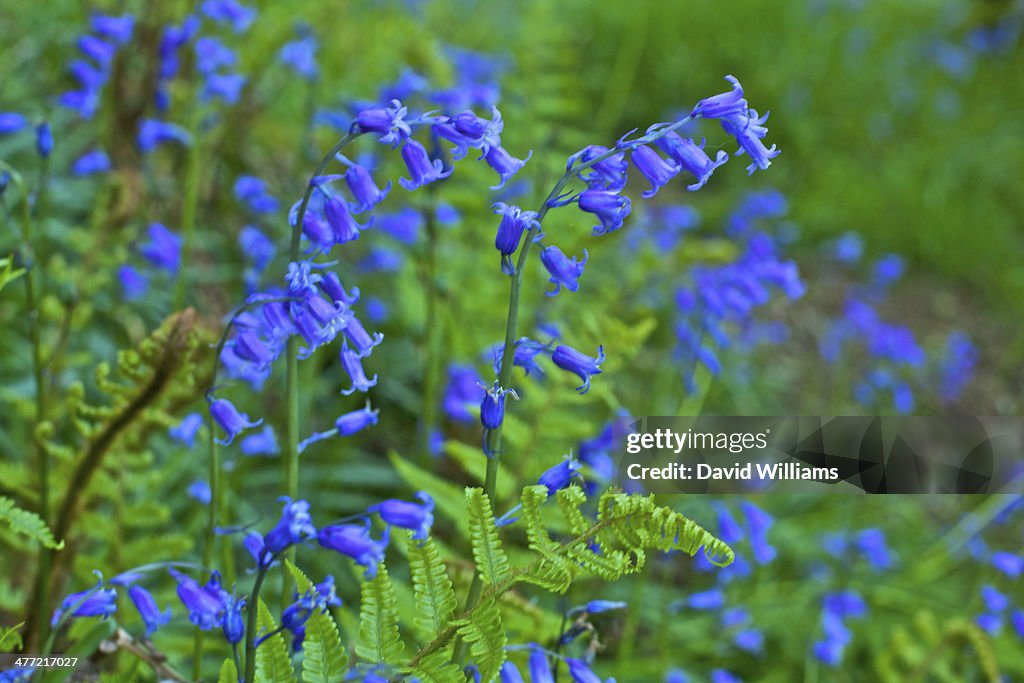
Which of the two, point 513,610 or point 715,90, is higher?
point 715,90

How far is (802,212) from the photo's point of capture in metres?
7.54

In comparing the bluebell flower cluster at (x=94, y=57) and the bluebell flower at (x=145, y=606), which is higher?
the bluebell flower cluster at (x=94, y=57)

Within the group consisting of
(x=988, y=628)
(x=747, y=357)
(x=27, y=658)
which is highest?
(x=747, y=357)

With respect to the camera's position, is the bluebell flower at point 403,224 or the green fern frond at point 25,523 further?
the bluebell flower at point 403,224

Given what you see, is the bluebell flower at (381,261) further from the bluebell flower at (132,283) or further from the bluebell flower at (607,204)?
the bluebell flower at (607,204)

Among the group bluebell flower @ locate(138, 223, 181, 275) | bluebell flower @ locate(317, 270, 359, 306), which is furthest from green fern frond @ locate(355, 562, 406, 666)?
bluebell flower @ locate(138, 223, 181, 275)

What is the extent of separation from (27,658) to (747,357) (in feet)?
15.2

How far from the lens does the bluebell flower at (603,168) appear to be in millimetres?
1673

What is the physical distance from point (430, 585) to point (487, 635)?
0.14 metres

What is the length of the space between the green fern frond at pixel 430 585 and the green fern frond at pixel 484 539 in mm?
74

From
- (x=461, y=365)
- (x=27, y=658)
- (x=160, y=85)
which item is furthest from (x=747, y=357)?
(x=27, y=658)

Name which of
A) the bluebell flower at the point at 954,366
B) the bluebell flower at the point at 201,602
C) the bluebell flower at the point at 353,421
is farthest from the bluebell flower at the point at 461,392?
the bluebell flower at the point at 954,366

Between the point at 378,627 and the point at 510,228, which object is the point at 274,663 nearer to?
the point at 378,627

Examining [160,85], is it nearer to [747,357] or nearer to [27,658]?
[27,658]
